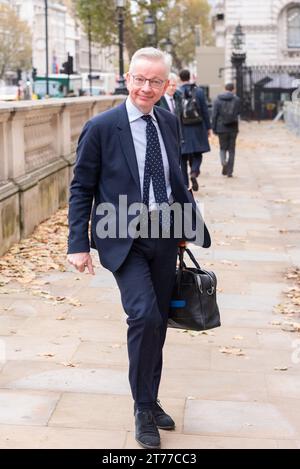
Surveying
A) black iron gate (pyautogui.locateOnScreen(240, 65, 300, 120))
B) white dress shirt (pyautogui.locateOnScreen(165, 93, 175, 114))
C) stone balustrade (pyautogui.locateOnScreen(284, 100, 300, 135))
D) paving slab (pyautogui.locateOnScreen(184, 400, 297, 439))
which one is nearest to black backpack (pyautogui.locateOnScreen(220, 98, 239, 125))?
white dress shirt (pyautogui.locateOnScreen(165, 93, 175, 114))

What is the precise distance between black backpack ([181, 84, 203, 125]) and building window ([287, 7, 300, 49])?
161 ft

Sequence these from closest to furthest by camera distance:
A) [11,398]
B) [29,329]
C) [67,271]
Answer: [11,398]
[29,329]
[67,271]

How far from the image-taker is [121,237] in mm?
4867

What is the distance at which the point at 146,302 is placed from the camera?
15.7ft

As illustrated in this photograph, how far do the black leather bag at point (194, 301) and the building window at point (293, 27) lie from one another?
5938 centimetres

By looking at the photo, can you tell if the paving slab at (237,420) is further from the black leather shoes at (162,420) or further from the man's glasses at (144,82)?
the man's glasses at (144,82)

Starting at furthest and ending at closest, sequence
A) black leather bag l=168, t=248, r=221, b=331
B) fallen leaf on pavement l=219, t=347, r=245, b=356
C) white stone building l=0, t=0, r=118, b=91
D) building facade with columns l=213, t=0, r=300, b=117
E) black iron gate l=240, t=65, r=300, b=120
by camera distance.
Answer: white stone building l=0, t=0, r=118, b=91 → building facade with columns l=213, t=0, r=300, b=117 → black iron gate l=240, t=65, r=300, b=120 → fallen leaf on pavement l=219, t=347, r=245, b=356 → black leather bag l=168, t=248, r=221, b=331

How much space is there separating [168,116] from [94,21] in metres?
56.0

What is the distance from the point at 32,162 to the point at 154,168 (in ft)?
25.2

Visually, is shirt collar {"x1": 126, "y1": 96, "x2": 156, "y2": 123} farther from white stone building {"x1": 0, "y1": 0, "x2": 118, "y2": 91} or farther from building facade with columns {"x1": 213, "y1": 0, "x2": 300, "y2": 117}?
white stone building {"x1": 0, "y1": 0, "x2": 118, "y2": 91}

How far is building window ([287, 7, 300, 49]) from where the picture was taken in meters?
62.7

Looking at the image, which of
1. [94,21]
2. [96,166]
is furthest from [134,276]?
[94,21]

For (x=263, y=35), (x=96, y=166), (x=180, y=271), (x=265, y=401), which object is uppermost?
(x=263, y=35)

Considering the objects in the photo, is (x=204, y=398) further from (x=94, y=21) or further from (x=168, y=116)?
(x=94, y=21)
